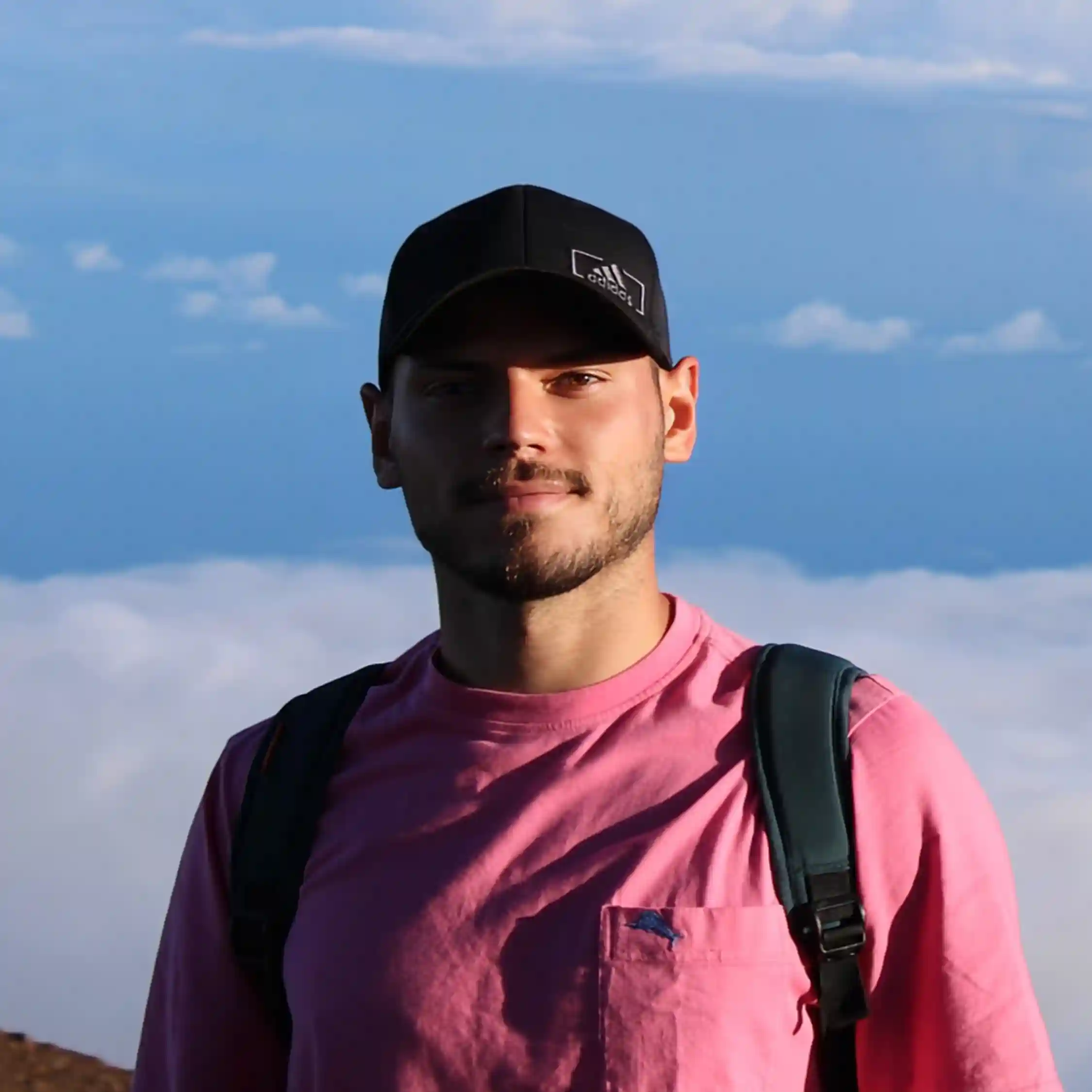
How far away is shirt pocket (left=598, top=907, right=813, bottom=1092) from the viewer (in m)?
3.04

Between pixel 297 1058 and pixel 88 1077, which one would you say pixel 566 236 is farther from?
pixel 88 1077

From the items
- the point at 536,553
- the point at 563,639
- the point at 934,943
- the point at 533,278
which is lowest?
the point at 934,943

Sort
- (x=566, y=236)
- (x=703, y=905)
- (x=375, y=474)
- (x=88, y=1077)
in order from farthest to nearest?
(x=88, y=1077) → (x=375, y=474) → (x=566, y=236) → (x=703, y=905)

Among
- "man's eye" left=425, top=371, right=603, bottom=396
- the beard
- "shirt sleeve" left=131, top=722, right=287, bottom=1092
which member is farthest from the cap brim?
"shirt sleeve" left=131, top=722, right=287, bottom=1092

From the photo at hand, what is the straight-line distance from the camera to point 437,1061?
10.4 feet

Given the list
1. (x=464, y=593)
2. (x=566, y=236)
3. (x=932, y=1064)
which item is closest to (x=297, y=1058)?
(x=464, y=593)

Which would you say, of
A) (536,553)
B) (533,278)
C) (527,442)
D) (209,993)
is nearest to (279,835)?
(209,993)

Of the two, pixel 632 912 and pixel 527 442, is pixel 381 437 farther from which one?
pixel 632 912

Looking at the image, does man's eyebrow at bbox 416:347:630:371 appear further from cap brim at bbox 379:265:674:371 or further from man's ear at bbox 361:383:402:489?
man's ear at bbox 361:383:402:489

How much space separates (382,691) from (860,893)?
1193 mm

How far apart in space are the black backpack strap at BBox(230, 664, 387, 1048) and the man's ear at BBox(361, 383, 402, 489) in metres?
0.50

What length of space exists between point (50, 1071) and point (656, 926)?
5669mm

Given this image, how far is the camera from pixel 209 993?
12.4 ft

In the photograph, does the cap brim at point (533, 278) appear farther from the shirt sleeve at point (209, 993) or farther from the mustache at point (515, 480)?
the shirt sleeve at point (209, 993)
